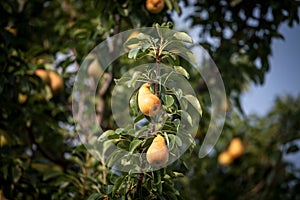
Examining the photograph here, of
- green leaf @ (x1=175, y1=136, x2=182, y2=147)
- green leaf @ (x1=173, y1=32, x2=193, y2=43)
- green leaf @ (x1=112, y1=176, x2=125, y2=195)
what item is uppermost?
green leaf @ (x1=173, y1=32, x2=193, y2=43)

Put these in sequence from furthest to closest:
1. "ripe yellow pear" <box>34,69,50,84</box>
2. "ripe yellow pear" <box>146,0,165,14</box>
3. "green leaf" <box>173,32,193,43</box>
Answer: "ripe yellow pear" <box>34,69,50,84</box>
"ripe yellow pear" <box>146,0,165,14</box>
"green leaf" <box>173,32,193,43</box>

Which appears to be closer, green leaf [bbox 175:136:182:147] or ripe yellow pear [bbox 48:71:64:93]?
green leaf [bbox 175:136:182:147]

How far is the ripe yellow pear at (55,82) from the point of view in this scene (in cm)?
308

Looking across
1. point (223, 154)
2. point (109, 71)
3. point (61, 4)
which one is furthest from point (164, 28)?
point (223, 154)

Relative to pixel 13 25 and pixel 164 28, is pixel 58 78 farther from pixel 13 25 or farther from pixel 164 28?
pixel 164 28

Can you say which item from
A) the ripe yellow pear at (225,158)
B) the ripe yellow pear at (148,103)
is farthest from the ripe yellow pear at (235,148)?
the ripe yellow pear at (148,103)

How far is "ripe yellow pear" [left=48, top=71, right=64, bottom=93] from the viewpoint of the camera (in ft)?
10.1

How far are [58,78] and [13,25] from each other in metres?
0.41

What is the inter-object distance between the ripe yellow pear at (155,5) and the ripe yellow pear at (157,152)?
1.02 meters

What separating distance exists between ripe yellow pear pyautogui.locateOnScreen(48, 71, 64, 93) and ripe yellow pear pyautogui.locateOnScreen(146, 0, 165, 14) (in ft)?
2.70

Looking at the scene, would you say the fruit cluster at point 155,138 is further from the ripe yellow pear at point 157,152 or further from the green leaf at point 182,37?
the green leaf at point 182,37

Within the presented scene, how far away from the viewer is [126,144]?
1715 mm

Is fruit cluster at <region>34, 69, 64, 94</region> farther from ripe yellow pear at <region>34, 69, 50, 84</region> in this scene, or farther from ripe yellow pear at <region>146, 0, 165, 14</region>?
ripe yellow pear at <region>146, 0, 165, 14</region>

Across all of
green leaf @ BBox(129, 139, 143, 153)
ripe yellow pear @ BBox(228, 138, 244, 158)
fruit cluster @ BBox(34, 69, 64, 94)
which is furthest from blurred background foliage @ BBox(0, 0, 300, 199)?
ripe yellow pear @ BBox(228, 138, 244, 158)
